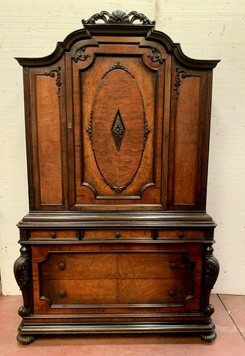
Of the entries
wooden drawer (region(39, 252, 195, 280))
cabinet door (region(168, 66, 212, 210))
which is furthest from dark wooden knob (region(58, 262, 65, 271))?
cabinet door (region(168, 66, 212, 210))

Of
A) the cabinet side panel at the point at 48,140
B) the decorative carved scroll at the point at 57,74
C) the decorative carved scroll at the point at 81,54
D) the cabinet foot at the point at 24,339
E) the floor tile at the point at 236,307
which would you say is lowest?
the floor tile at the point at 236,307

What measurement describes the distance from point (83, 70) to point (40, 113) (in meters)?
0.36

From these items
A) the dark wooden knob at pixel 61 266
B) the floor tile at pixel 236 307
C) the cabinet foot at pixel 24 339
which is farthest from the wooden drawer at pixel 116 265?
the floor tile at pixel 236 307

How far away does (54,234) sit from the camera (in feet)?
5.36

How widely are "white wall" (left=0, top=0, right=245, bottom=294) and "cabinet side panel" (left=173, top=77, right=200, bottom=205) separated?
59 centimetres

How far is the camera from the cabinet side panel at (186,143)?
5.16 feet

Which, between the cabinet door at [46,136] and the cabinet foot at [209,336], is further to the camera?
the cabinet foot at [209,336]

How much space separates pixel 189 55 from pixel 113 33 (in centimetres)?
80

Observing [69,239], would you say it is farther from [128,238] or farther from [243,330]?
[243,330]

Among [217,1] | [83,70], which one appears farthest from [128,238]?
[217,1]

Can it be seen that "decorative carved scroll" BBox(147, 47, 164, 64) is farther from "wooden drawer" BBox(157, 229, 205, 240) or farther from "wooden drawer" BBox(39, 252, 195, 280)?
"wooden drawer" BBox(39, 252, 195, 280)

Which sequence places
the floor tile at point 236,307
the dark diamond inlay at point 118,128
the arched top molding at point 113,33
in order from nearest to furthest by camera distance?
the arched top molding at point 113,33, the dark diamond inlay at point 118,128, the floor tile at point 236,307

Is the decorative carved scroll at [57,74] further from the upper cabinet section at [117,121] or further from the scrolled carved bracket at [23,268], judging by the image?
the scrolled carved bracket at [23,268]

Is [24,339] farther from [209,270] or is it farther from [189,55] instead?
[189,55]
